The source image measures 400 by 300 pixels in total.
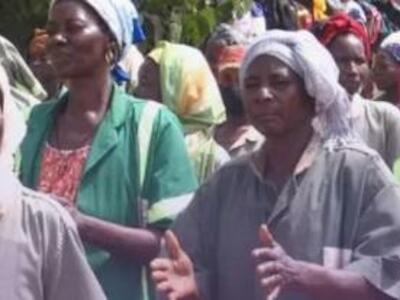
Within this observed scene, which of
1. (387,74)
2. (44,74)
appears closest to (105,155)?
(44,74)

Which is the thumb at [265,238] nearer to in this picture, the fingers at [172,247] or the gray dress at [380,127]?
the fingers at [172,247]

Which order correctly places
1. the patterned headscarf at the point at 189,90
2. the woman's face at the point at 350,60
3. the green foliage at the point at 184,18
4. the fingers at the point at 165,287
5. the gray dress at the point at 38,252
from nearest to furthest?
the gray dress at the point at 38,252 → the fingers at the point at 165,287 → the patterned headscarf at the point at 189,90 → the woman's face at the point at 350,60 → the green foliage at the point at 184,18

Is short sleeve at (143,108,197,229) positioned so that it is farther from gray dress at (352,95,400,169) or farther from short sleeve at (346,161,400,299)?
gray dress at (352,95,400,169)

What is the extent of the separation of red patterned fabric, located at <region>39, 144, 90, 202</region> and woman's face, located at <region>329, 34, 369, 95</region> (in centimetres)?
273

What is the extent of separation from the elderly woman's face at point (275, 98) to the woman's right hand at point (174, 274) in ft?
1.53

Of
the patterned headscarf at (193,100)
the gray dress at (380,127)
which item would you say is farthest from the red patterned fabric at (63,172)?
the gray dress at (380,127)

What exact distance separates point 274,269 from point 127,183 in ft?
2.68

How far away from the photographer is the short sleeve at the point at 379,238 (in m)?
5.09

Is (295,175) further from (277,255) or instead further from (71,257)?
(71,257)

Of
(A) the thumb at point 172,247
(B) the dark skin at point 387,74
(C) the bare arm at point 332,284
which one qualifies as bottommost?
(B) the dark skin at point 387,74

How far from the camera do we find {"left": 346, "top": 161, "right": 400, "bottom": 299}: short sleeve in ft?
16.7

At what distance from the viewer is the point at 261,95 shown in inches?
210

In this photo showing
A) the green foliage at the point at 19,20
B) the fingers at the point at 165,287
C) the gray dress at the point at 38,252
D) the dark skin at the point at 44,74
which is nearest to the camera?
the gray dress at the point at 38,252

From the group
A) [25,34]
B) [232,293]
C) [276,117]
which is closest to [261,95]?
[276,117]
